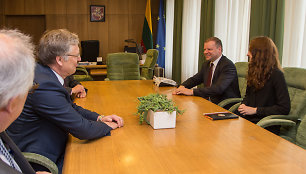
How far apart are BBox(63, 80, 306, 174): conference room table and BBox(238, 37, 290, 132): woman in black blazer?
66 cm

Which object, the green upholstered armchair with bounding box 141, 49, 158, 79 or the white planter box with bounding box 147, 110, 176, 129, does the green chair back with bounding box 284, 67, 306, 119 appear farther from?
the green upholstered armchair with bounding box 141, 49, 158, 79

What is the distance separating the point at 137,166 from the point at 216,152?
417 millimetres

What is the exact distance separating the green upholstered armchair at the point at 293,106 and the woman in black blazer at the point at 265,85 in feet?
0.33

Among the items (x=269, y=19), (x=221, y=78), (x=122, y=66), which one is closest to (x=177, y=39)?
(x=122, y=66)

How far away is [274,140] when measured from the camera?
5.13 ft

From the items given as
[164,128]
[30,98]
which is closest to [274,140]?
[164,128]

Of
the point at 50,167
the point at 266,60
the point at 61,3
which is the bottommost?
the point at 50,167

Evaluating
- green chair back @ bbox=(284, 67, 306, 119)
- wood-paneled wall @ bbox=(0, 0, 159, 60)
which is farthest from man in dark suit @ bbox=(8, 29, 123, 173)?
wood-paneled wall @ bbox=(0, 0, 159, 60)

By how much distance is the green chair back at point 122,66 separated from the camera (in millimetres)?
4953

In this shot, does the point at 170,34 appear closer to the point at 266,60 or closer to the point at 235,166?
the point at 266,60

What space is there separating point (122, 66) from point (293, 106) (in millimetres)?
3107

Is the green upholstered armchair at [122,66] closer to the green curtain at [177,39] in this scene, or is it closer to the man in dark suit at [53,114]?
the green curtain at [177,39]

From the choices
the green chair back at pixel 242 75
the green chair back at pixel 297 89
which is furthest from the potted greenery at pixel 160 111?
the green chair back at pixel 242 75

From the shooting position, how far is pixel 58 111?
60.2 inches
